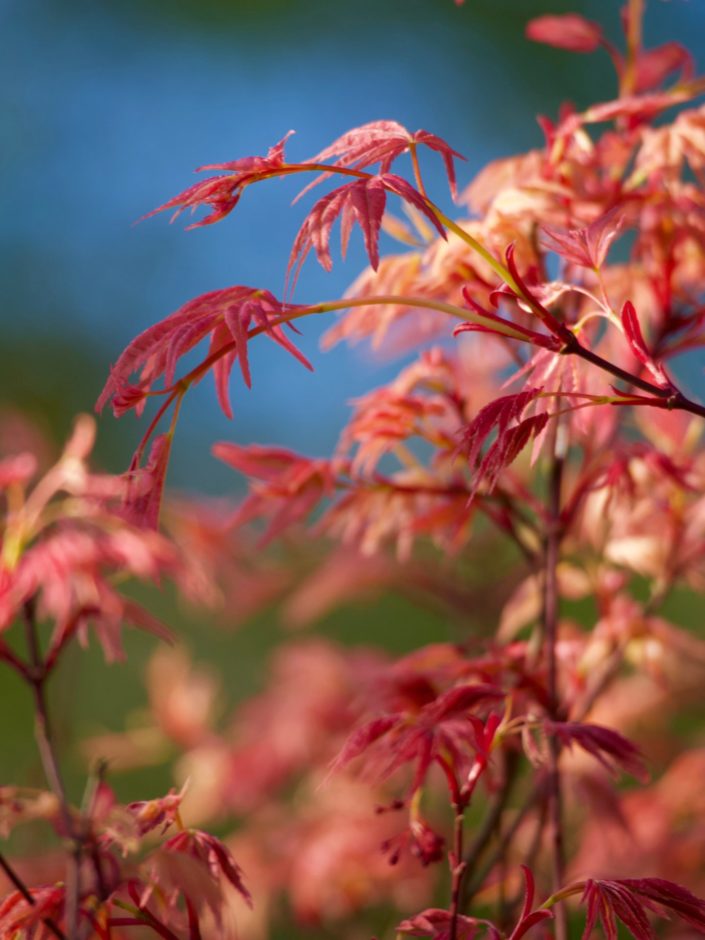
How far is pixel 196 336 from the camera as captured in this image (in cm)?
57

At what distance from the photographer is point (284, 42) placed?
639 cm

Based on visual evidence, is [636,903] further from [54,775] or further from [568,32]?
[568,32]

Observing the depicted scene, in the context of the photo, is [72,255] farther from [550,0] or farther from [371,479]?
[371,479]

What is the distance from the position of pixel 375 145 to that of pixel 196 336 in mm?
141

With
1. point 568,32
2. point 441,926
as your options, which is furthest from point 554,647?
point 568,32

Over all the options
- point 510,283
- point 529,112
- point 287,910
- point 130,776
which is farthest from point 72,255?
point 510,283

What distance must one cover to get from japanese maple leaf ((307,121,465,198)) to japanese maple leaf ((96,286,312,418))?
0.25 feet

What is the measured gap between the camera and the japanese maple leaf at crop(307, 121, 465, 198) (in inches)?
22.8

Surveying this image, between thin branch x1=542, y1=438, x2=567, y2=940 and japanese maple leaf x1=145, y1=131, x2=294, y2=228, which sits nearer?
japanese maple leaf x1=145, y1=131, x2=294, y2=228

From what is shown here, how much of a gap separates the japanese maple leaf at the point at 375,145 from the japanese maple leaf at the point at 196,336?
76 millimetres

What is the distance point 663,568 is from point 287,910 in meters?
0.95

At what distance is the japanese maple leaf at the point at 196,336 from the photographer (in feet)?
1.79

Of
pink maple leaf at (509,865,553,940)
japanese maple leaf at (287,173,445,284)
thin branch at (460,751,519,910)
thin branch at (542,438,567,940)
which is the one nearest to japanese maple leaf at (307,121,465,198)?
japanese maple leaf at (287,173,445,284)

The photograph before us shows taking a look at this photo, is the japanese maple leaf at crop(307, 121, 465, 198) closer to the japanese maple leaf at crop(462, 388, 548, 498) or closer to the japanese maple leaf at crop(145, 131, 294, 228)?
the japanese maple leaf at crop(145, 131, 294, 228)
